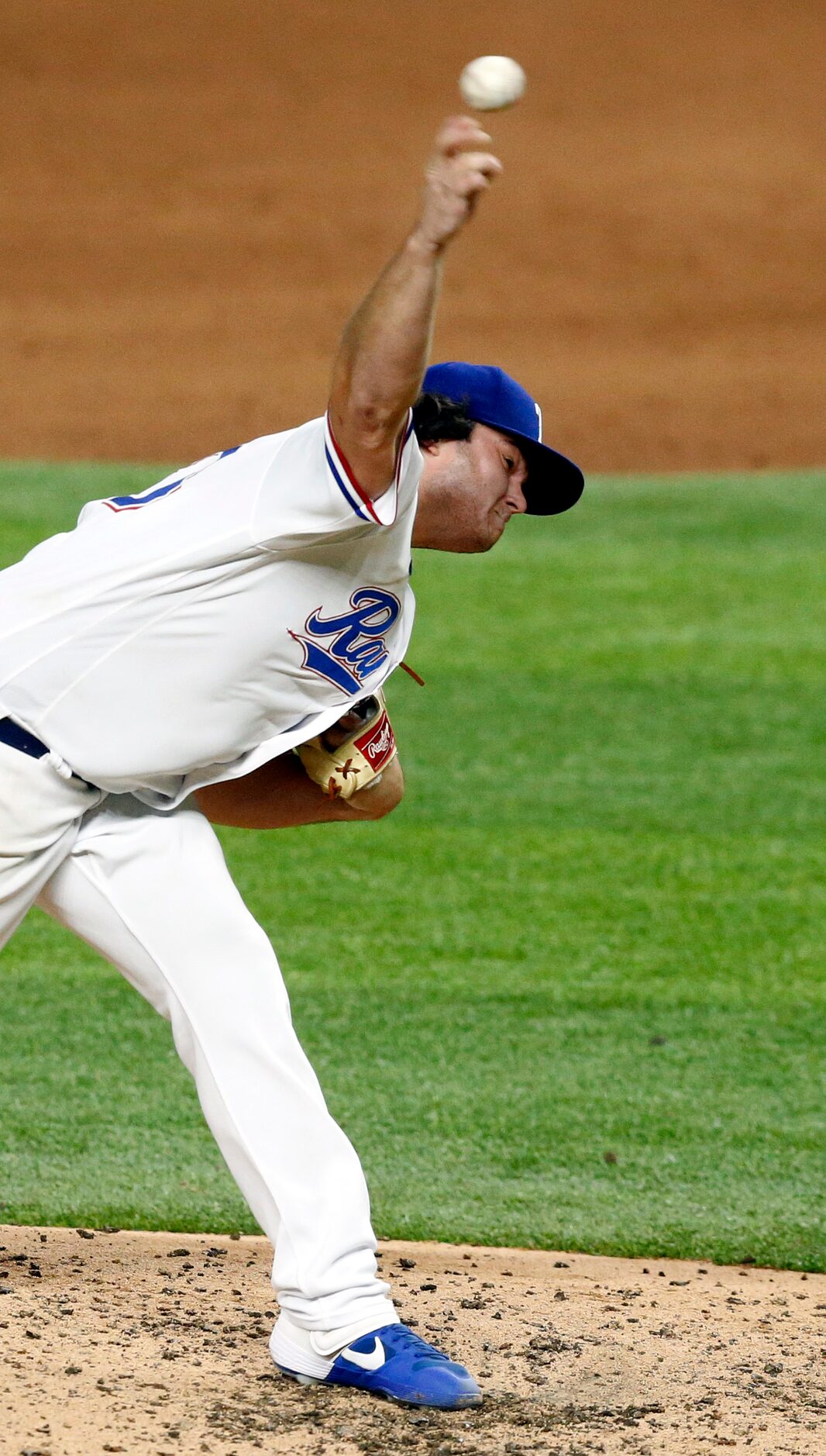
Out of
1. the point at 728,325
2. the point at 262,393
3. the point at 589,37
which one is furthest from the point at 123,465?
the point at 589,37

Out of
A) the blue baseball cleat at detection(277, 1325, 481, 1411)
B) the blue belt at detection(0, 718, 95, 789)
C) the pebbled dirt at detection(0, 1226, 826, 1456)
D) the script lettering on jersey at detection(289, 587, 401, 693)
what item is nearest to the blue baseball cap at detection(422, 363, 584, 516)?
the script lettering on jersey at detection(289, 587, 401, 693)

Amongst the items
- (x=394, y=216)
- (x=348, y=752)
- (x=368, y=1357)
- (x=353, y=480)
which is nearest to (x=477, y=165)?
(x=353, y=480)

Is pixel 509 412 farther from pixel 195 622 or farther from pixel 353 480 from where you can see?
pixel 195 622

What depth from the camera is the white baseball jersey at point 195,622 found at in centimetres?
295

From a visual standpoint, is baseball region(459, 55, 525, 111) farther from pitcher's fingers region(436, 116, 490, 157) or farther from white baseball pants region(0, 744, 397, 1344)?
white baseball pants region(0, 744, 397, 1344)

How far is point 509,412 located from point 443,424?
0.12m

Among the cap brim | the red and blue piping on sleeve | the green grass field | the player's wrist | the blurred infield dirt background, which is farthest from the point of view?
the blurred infield dirt background

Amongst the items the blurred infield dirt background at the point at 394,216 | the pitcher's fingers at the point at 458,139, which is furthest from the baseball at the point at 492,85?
the blurred infield dirt background at the point at 394,216

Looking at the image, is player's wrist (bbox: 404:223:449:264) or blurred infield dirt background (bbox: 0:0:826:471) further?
blurred infield dirt background (bbox: 0:0:826:471)

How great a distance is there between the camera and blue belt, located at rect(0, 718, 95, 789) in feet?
9.95

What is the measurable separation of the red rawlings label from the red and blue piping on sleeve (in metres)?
0.57

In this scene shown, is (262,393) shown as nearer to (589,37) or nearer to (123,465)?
(123,465)

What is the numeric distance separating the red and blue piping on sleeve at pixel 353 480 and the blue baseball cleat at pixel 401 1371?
1.38 metres

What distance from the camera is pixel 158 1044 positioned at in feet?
18.6
